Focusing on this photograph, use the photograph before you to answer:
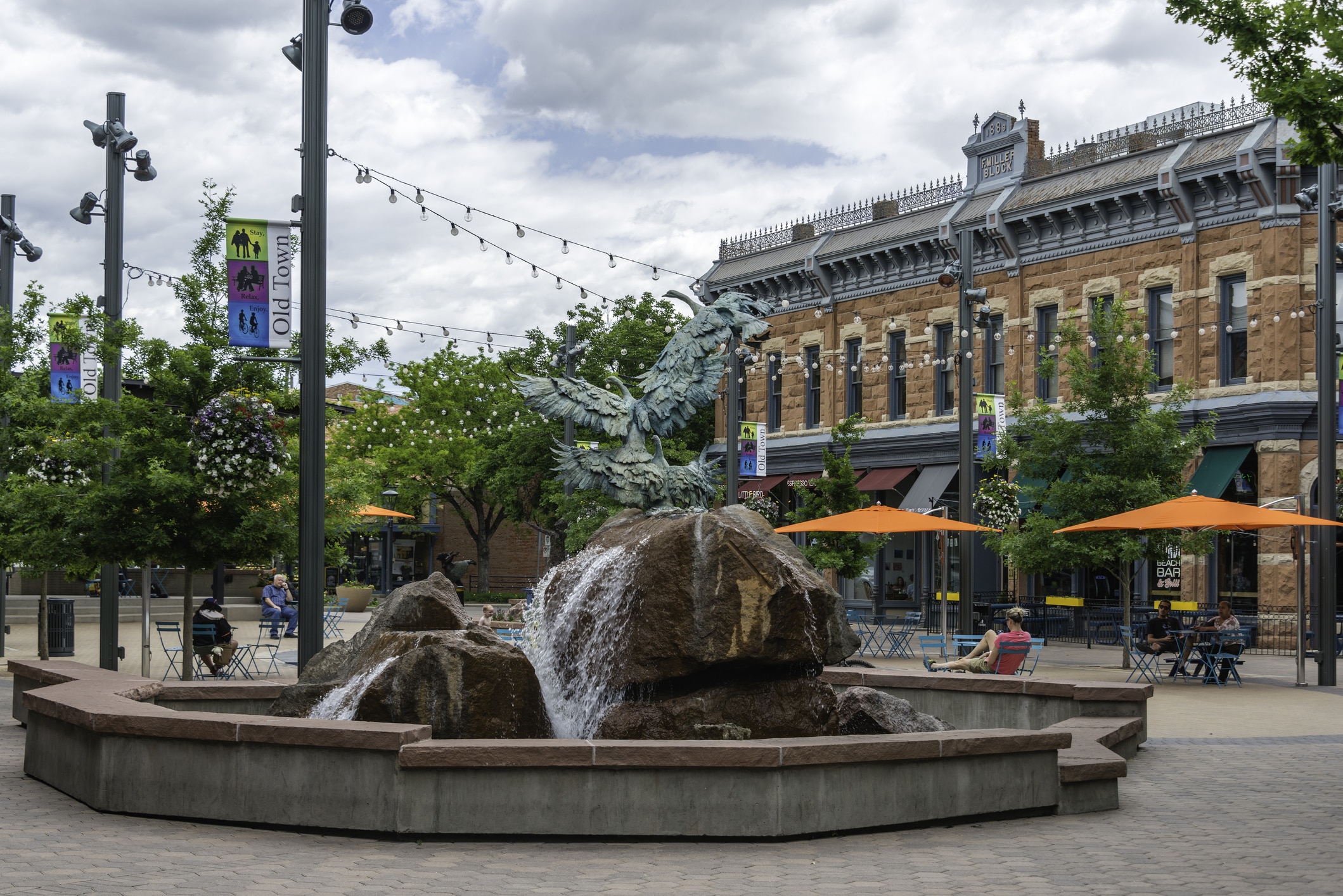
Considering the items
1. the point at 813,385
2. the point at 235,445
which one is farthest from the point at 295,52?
the point at 813,385

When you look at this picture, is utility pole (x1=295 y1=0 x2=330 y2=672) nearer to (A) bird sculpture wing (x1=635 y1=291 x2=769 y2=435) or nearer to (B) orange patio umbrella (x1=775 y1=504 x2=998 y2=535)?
(A) bird sculpture wing (x1=635 y1=291 x2=769 y2=435)

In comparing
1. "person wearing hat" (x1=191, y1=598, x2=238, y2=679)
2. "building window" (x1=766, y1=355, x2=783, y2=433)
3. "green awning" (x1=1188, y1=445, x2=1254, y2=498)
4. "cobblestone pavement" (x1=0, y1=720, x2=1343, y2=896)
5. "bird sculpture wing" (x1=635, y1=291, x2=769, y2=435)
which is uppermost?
"building window" (x1=766, y1=355, x2=783, y2=433)

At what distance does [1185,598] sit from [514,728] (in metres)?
23.7

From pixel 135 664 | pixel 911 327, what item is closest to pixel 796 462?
pixel 911 327

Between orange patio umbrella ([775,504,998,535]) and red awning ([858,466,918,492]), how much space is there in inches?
508

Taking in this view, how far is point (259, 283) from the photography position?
46.0ft

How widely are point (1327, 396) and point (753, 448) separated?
20048mm

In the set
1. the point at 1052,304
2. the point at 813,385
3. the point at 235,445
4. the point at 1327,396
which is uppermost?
the point at 1052,304

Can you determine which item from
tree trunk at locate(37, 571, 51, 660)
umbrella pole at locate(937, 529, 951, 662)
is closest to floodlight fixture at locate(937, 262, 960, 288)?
umbrella pole at locate(937, 529, 951, 662)

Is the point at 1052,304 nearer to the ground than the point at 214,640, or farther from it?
farther from it

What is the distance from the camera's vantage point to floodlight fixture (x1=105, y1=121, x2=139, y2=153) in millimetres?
17812

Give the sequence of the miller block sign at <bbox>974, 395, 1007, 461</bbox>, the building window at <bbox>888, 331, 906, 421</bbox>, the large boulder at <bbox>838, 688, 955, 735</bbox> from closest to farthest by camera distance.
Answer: the large boulder at <bbox>838, 688, 955, 735</bbox>, the miller block sign at <bbox>974, 395, 1007, 461</bbox>, the building window at <bbox>888, 331, 906, 421</bbox>

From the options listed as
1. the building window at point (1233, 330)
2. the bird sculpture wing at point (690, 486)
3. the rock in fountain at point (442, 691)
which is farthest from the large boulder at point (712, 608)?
the building window at point (1233, 330)

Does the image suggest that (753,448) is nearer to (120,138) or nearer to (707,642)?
(120,138)
